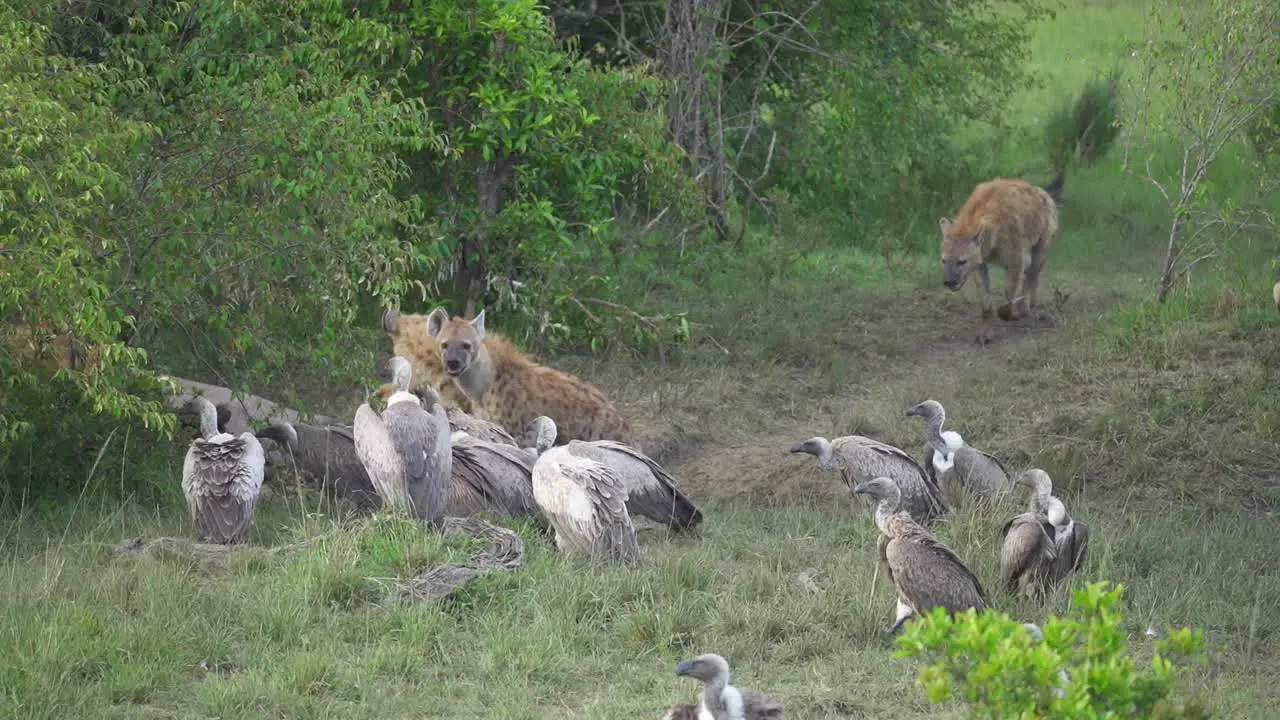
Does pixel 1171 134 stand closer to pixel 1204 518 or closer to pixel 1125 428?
pixel 1125 428

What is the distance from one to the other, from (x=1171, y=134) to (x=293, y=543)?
6.41m

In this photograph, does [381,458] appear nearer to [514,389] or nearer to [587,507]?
[587,507]

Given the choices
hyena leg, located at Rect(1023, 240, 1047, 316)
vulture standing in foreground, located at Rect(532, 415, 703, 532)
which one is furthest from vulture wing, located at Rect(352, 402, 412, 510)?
hyena leg, located at Rect(1023, 240, 1047, 316)

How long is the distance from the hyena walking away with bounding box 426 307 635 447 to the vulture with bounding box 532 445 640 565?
5.80ft

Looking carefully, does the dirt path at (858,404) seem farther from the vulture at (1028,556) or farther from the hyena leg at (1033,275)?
the vulture at (1028,556)

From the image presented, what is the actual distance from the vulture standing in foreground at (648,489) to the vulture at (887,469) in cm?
69

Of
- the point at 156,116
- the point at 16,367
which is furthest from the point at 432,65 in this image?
the point at 16,367

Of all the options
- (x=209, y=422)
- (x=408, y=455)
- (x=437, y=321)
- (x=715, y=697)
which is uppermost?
(x=715, y=697)

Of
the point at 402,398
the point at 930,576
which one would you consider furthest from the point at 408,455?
the point at 930,576

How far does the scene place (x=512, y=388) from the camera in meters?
9.10

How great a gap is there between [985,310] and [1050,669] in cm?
804

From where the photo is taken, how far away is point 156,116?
799cm

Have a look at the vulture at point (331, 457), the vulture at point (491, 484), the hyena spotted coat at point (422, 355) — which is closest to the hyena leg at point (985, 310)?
the hyena spotted coat at point (422, 355)

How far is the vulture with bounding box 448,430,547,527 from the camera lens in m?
7.56
